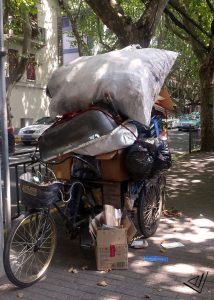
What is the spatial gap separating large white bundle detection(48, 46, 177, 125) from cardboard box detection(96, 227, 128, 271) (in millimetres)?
1292

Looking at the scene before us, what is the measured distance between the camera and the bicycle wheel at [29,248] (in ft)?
12.8

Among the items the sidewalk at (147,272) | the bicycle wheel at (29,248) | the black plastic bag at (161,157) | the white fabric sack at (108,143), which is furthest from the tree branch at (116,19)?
the bicycle wheel at (29,248)

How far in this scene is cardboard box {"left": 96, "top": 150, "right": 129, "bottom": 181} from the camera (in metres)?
4.88

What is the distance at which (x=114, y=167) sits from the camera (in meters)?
4.89

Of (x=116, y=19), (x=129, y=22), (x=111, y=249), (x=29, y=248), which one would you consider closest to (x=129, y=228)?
(x=111, y=249)

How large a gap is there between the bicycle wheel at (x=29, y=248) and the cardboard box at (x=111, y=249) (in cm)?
49

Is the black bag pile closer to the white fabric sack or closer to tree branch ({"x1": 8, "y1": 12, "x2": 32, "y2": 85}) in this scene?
the white fabric sack

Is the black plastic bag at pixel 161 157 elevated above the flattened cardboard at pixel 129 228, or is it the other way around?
the black plastic bag at pixel 161 157

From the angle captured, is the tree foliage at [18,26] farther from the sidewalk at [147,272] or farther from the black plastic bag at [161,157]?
the sidewalk at [147,272]

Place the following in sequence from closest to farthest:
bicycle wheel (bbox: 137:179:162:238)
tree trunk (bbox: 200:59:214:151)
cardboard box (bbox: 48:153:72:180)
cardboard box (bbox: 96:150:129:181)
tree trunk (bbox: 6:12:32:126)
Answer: cardboard box (bbox: 96:150:129:181) → cardboard box (bbox: 48:153:72:180) → bicycle wheel (bbox: 137:179:162:238) → tree trunk (bbox: 200:59:214:151) → tree trunk (bbox: 6:12:32:126)

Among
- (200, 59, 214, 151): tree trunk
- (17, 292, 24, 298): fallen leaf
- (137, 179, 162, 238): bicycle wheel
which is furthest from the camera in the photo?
(200, 59, 214, 151): tree trunk

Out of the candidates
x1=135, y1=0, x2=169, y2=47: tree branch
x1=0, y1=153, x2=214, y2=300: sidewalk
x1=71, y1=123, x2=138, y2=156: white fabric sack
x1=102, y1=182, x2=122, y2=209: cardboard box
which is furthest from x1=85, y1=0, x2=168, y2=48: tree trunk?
x1=102, y1=182, x2=122, y2=209: cardboard box

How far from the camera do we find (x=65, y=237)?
544 cm

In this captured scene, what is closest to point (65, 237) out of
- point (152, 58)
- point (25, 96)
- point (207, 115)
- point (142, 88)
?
point (142, 88)
